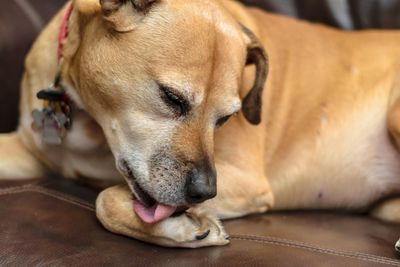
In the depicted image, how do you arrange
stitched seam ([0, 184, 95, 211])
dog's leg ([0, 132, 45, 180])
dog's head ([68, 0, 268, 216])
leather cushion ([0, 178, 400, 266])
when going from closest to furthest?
leather cushion ([0, 178, 400, 266]) → dog's head ([68, 0, 268, 216]) → stitched seam ([0, 184, 95, 211]) → dog's leg ([0, 132, 45, 180])

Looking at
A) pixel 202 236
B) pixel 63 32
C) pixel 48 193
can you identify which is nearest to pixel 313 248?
pixel 202 236

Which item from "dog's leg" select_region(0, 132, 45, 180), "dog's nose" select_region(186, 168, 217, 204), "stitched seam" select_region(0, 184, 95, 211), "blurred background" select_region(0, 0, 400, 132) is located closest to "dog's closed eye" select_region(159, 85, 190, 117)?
"dog's nose" select_region(186, 168, 217, 204)

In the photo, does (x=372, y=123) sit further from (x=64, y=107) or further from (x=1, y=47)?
(x=1, y=47)

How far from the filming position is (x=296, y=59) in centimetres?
202

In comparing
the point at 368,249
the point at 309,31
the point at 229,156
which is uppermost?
the point at 309,31

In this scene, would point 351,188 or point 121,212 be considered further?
point 351,188

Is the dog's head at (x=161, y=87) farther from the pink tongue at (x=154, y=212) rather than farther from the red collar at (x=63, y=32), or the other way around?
the red collar at (x=63, y=32)

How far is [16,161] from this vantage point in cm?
192

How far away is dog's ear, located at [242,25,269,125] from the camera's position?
1675 mm

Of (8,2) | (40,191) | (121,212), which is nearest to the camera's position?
(121,212)

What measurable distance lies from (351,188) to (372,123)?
0.21 meters

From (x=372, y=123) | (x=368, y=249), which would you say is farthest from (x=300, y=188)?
(x=368, y=249)

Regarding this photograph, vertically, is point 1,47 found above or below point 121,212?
above

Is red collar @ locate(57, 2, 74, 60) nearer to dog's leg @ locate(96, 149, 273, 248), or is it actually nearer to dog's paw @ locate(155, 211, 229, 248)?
dog's leg @ locate(96, 149, 273, 248)
